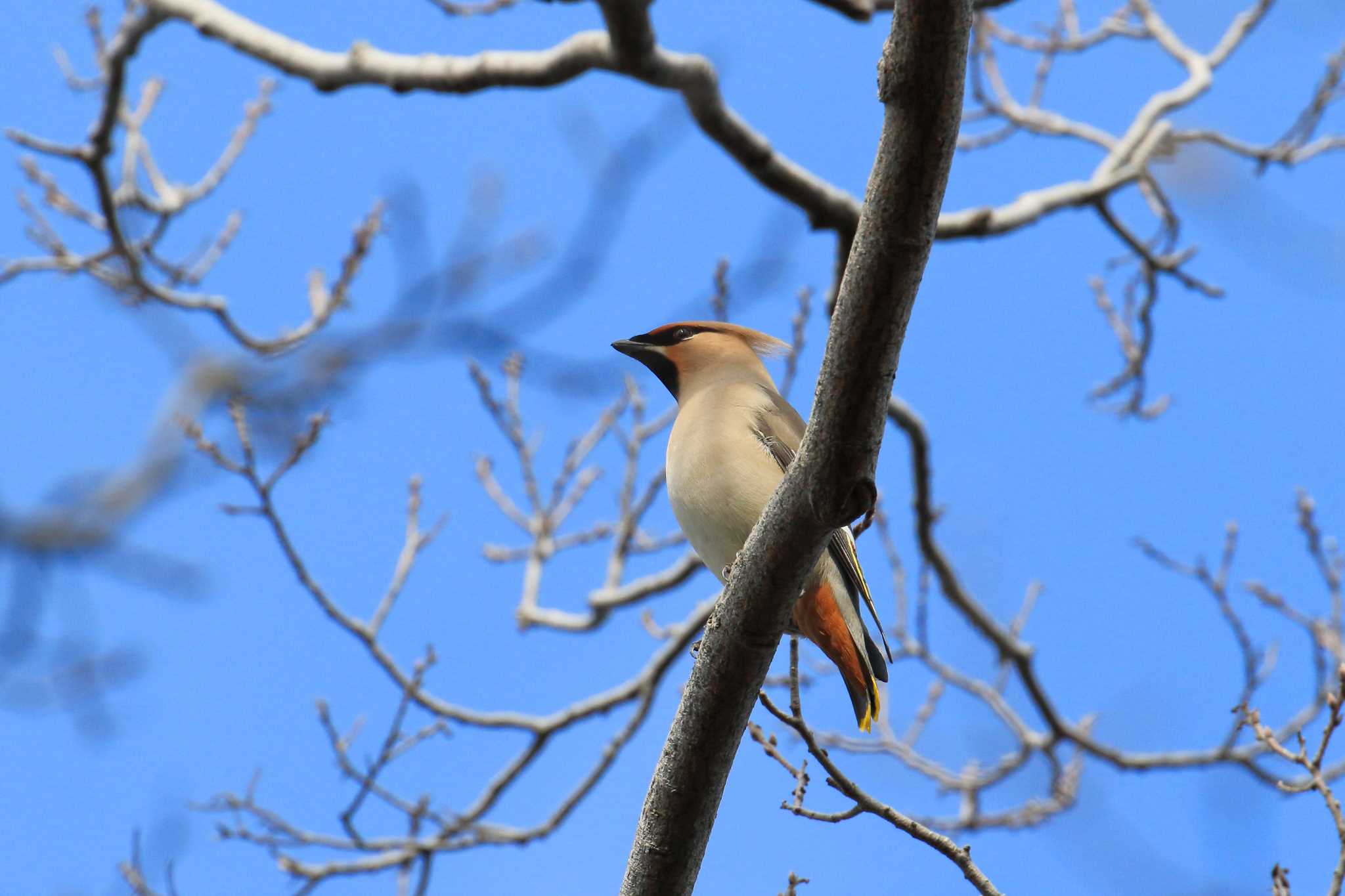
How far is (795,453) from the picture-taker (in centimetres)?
366

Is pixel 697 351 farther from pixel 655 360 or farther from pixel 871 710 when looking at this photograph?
pixel 871 710

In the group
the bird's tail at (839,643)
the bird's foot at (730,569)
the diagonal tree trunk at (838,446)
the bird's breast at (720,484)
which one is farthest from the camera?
the bird's breast at (720,484)

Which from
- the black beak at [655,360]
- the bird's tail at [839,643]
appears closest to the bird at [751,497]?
the bird's tail at [839,643]

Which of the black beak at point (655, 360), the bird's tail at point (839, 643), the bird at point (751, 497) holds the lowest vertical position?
the bird's tail at point (839, 643)

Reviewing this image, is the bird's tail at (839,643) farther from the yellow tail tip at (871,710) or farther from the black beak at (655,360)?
the black beak at (655,360)

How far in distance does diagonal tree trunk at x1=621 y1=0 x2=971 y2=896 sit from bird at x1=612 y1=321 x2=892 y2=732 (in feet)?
1.48

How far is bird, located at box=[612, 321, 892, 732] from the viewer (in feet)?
12.3

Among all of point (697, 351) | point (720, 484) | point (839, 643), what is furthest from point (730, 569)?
point (697, 351)

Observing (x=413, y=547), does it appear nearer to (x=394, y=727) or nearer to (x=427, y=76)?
(x=394, y=727)

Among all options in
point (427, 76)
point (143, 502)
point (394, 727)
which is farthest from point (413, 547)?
point (143, 502)

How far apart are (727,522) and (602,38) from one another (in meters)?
2.63

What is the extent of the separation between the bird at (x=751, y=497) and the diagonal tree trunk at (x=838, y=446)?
0.45m

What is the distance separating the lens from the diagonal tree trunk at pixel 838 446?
2252 millimetres

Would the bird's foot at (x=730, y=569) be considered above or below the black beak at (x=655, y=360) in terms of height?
below
